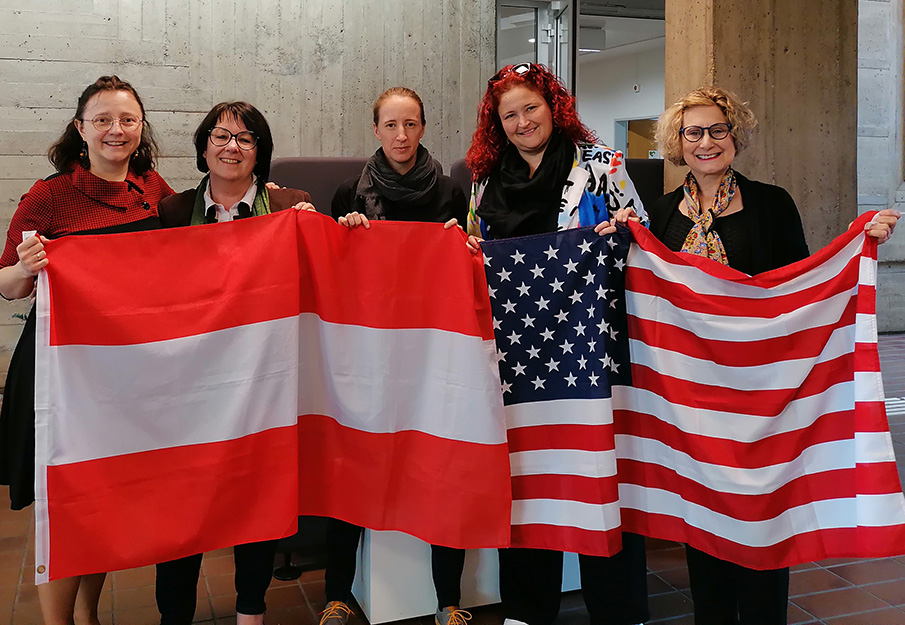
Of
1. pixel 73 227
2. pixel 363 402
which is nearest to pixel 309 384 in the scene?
pixel 363 402

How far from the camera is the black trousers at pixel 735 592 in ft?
7.20

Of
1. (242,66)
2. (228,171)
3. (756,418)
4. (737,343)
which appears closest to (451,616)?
(756,418)

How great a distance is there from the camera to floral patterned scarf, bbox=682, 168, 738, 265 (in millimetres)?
2314

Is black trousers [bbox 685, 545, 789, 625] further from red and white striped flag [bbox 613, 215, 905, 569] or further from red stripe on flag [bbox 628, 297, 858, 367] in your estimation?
red stripe on flag [bbox 628, 297, 858, 367]

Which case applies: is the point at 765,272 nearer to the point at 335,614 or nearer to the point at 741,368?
the point at 741,368

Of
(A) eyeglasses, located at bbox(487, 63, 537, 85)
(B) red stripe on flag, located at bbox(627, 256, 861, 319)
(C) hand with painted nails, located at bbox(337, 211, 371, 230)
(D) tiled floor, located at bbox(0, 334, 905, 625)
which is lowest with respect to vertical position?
(D) tiled floor, located at bbox(0, 334, 905, 625)

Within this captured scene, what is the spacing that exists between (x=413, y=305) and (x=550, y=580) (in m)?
0.98

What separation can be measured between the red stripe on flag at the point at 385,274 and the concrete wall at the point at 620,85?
38.1 ft

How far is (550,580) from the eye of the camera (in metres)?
2.50

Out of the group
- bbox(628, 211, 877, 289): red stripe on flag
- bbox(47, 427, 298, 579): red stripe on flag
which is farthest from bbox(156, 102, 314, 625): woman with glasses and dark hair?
bbox(628, 211, 877, 289): red stripe on flag

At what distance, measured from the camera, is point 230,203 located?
241cm

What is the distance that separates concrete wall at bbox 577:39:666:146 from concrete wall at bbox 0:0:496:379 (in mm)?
6816

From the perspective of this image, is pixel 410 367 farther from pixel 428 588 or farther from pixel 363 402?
pixel 428 588

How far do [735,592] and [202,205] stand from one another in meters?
1.97
